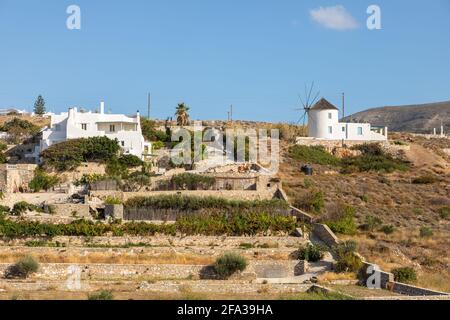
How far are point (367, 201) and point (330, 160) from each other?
35.6 ft

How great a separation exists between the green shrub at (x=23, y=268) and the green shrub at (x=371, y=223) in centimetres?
1475

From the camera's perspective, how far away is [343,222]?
3359 cm

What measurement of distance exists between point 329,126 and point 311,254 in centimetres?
2762

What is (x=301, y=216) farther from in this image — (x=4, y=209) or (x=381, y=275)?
(x=4, y=209)

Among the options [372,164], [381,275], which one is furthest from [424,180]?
[381,275]

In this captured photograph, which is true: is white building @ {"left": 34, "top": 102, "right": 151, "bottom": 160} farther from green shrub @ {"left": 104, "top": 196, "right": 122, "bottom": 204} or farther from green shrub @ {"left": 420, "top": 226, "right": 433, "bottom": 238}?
green shrub @ {"left": 420, "top": 226, "right": 433, "bottom": 238}

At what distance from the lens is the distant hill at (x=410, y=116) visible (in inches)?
4984

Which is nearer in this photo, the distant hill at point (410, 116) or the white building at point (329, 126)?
the white building at point (329, 126)

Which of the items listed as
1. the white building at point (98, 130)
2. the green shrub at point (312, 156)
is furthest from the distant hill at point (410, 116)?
the white building at point (98, 130)

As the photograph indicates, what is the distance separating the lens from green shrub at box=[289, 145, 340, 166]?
49625 mm

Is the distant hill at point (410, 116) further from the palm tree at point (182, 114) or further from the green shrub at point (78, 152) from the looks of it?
the green shrub at point (78, 152)

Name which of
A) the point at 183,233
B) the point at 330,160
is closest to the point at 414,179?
the point at 330,160

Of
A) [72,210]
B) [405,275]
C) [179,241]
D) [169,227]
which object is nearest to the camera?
[405,275]
